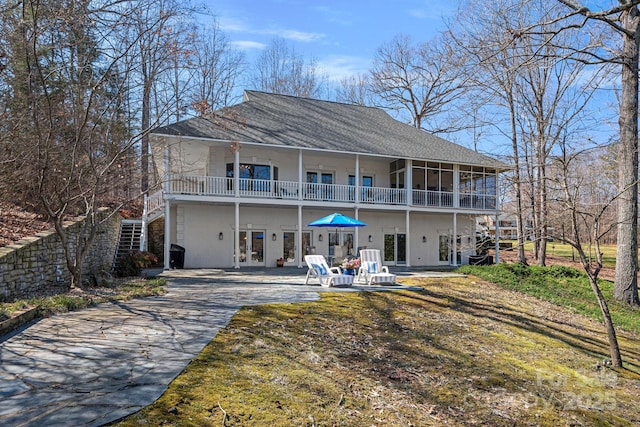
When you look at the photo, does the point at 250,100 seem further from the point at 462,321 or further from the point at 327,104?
the point at 462,321

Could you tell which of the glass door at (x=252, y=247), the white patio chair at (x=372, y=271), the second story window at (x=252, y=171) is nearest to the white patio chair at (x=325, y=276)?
the white patio chair at (x=372, y=271)

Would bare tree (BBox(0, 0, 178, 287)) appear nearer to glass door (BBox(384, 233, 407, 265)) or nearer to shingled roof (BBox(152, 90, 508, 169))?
shingled roof (BBox(152, 90, 508, 169))

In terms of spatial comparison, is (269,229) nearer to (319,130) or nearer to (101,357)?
(319,130)

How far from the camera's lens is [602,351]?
8016 mm

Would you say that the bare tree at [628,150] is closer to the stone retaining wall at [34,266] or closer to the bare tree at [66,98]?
the bare tree at [66,98]

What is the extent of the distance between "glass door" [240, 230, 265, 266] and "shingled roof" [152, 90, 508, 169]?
438 cm

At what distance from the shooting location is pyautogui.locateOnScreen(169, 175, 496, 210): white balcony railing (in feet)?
51.9

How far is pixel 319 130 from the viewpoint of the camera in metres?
19.1

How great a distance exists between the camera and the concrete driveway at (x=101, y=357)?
10.8 feet

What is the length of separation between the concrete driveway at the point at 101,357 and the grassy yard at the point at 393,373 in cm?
29

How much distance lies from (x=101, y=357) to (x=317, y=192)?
46.0 ft

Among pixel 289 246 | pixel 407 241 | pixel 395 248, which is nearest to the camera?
pixel 289 246

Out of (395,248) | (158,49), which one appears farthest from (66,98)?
(395,248)

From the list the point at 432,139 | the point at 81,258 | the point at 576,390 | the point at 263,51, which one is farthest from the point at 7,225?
the point at 263,51
